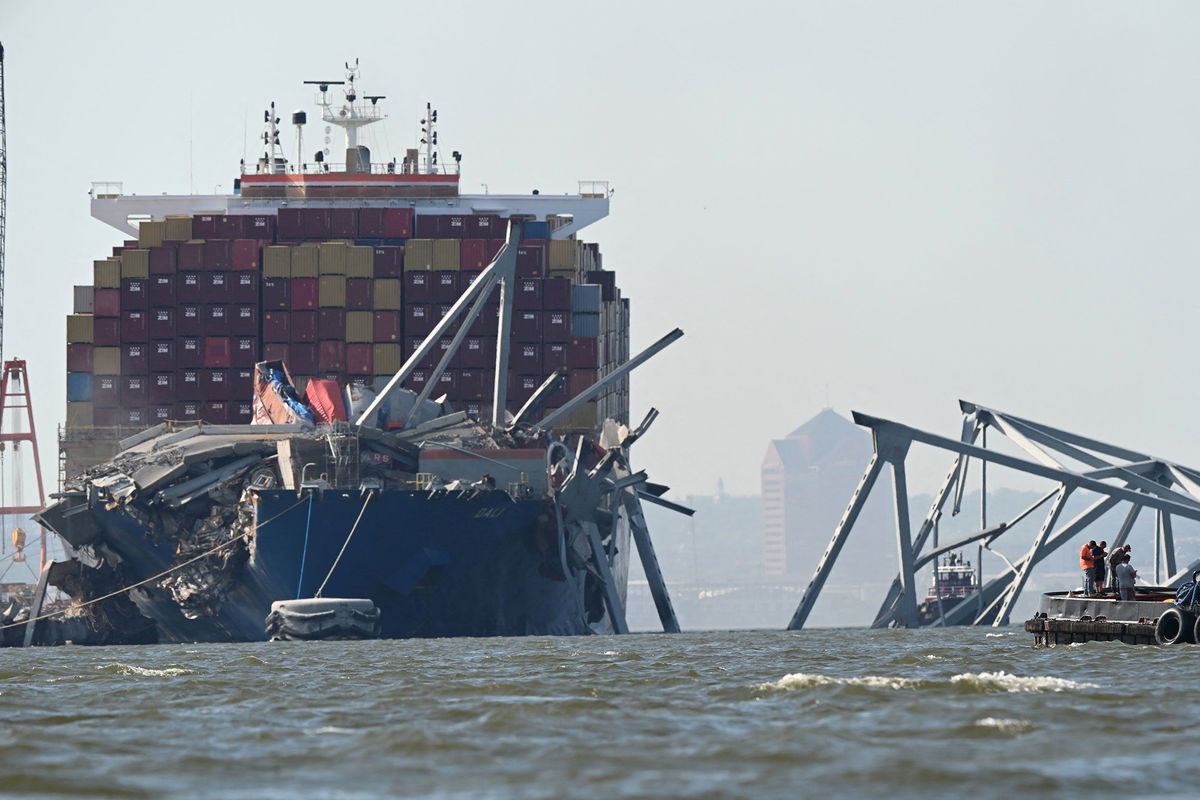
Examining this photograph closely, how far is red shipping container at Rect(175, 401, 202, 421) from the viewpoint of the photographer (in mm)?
102062

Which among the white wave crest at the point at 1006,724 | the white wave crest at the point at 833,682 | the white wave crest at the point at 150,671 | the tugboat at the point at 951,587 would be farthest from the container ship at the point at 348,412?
the white wave crest at the point at 1006,724

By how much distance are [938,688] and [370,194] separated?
290 ft

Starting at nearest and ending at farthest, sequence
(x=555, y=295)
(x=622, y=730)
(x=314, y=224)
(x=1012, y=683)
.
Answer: (x=622, y=730) → (x=1012, y=683) → (x=555, y=295) → (x=314, y=224)

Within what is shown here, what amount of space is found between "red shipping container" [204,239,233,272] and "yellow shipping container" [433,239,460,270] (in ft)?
35.1

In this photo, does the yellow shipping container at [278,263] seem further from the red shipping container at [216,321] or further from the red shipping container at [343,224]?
the red shipping container at [343,224]

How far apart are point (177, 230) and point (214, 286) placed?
4962mm

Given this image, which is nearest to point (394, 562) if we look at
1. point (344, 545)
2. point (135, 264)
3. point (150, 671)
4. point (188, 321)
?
point (344, 545)

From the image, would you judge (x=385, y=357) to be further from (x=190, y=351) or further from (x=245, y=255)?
(x=190, y=351)

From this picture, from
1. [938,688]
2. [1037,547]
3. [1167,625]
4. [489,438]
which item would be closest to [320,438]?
[489,438]

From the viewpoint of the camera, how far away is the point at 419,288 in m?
103

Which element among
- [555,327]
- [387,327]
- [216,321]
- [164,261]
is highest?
[164,261]

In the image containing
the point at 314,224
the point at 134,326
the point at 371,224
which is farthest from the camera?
the point at 314,224

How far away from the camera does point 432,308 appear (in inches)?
4028

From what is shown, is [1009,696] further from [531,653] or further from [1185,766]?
[531,653]
